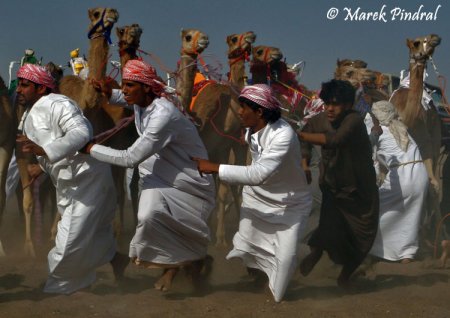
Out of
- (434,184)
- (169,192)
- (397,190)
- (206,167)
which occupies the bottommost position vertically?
(434,184)

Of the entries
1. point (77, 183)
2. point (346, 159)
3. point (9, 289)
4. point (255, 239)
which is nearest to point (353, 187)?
point (346, 159)

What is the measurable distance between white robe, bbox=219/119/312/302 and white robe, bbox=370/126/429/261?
1773mm

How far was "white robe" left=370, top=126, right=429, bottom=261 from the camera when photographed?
872 cm

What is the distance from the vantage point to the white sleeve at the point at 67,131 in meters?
6.65

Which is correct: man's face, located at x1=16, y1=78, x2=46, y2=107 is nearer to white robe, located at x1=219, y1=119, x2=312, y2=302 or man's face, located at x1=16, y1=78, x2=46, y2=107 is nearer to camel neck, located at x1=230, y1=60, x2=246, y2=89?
white robe, located at x1=219, y1=119, x2=312, y2=302

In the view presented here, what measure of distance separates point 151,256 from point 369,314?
5.51 feet

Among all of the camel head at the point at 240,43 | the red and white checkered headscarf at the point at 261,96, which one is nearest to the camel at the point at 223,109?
the camel head at the point at 240,43

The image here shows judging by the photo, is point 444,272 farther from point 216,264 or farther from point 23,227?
point 23,227

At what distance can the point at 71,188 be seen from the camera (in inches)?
275

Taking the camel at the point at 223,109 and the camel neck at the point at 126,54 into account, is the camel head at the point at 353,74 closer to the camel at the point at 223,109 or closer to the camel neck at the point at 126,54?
the camel at the point at 223,109

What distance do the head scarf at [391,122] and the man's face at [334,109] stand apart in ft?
5.32

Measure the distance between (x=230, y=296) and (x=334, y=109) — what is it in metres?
1.83

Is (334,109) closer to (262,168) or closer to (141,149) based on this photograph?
Answer: (262,168)

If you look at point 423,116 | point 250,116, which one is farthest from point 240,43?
point 250,116
